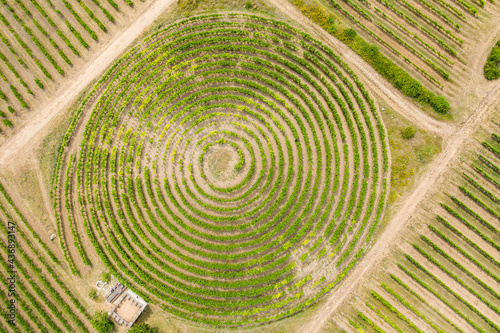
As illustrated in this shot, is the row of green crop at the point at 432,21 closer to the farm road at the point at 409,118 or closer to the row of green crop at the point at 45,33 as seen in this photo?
the farm road at the point at 409,118

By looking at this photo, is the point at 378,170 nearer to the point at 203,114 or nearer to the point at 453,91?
the point at 453,91

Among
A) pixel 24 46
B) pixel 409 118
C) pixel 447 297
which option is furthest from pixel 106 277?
pixel 409 118

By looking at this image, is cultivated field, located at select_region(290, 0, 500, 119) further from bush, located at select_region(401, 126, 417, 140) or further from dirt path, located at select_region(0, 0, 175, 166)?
dirt path, located at select_region(0, 0, 175, 166)

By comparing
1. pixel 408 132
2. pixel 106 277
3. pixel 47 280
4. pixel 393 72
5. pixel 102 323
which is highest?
pixel 393 72

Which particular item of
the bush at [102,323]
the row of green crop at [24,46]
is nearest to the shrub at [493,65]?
the bush at [102,323]

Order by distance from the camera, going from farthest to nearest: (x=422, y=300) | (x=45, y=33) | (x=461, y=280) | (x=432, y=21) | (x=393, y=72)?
(x=45, y=33) → (x=432, y=21) → (x=393, y=72) → (x=461, y=280) → (x=422, y=300)

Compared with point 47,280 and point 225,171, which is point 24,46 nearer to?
point 47,280
